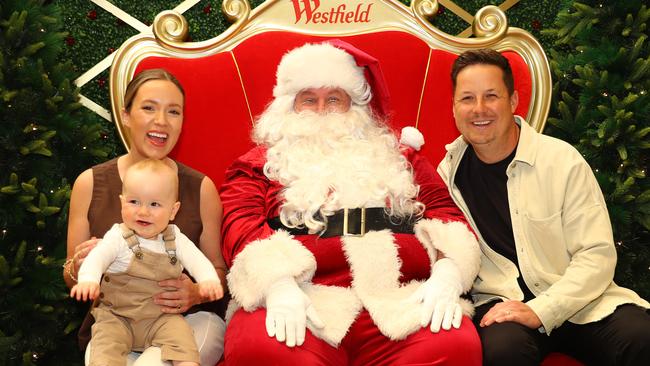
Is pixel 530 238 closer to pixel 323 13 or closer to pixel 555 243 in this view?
pixel 555 243

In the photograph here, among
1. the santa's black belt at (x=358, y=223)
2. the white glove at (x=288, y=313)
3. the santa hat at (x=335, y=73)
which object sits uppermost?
the santa hat at (x=335, y=73)

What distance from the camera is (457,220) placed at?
275cm

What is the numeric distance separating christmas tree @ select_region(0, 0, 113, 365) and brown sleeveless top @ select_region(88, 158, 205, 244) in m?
0.28

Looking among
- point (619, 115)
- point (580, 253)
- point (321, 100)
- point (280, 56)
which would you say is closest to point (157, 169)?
point (321, 100)

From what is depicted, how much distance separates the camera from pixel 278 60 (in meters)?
3.38

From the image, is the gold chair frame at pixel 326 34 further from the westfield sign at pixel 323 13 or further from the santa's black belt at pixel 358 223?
the santa's black belt at pixel 358 223

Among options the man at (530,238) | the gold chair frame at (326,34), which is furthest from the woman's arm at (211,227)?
the man at (530,238)

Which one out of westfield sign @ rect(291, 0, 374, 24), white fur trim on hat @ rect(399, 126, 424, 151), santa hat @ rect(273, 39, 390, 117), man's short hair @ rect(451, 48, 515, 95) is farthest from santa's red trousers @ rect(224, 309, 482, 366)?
westfield sign @ rect(291, 0, 374, 24)

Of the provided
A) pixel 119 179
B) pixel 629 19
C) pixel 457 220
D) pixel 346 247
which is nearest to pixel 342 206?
pixel 346 247

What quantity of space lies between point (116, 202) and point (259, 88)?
1028 mm

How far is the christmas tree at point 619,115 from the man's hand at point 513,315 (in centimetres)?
97

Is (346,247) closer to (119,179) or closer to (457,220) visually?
(457,220)

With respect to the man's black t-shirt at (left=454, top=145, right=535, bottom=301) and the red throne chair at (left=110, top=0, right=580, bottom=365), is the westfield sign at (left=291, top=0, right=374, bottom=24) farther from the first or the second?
the man's black t-shirt at (left=454, top=145, right=535, bottom=301)

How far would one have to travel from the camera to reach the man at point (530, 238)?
2402 millimetres
